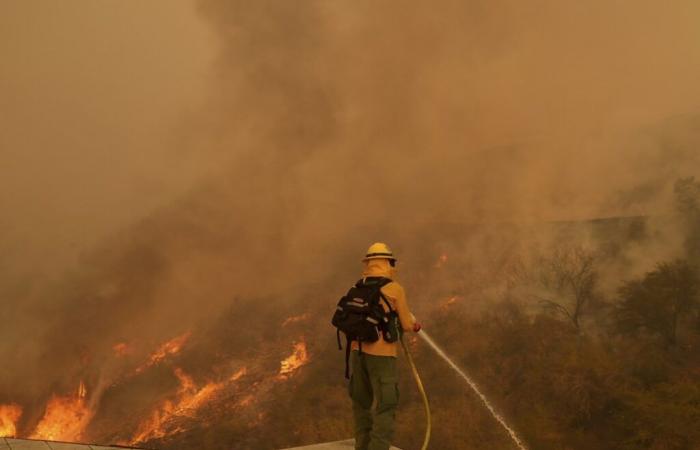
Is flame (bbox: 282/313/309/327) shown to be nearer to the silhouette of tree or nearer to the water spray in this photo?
the water spray

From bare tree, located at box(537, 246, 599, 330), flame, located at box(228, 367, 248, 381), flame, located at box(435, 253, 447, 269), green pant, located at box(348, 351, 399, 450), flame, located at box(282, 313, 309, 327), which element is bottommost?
green pant, located at box(348, 351, 399, 450)

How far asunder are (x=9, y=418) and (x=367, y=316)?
71.7ft

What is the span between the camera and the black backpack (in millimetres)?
3688

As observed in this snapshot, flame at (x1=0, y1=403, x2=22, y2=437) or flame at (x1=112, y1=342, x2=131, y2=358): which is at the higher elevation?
flame at (x1=112, y1=342, x2=131, y2=358)

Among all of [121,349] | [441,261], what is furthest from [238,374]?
[441,261]

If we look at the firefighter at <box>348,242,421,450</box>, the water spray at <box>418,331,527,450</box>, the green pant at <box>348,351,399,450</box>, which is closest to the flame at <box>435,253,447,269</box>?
the water spray at <box>418,331,527,450</box>

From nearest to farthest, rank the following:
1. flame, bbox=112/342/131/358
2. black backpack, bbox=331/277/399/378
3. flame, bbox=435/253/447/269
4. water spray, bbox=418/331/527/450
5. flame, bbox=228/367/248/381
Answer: black backpack, bbox=331/277/399/378 → water spray, bbox=418/331/527/450 → flame, bbox=228/367/248/381 → flame, bbox=435/253/447/269 → flame, bbox=112/342/131/358

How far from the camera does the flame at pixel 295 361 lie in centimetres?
1673

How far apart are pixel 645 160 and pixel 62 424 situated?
26343 millimetres

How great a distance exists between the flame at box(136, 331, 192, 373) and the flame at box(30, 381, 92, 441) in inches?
102

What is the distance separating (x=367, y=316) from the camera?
3693 millimetres

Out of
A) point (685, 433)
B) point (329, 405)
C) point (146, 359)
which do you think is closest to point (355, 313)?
point (685, 433)

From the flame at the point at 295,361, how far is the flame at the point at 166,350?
5.69 meters

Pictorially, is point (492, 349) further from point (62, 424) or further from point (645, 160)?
point (62, 424)
